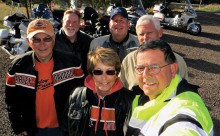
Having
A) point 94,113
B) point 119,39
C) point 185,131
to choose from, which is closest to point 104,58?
point 94,113

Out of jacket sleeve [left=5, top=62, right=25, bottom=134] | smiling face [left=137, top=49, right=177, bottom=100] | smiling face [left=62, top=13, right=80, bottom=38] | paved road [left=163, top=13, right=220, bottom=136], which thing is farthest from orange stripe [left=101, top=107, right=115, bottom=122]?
paved road [left=163, top=13, right=220, bottom=136]

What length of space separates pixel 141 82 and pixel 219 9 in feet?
104

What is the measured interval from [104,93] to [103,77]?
0.15 metres

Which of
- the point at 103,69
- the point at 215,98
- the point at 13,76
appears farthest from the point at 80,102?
the point at 215,98

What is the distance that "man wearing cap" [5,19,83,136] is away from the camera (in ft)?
9.89

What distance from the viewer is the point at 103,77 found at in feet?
8.50

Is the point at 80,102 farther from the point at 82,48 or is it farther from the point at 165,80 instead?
the point at 82,48

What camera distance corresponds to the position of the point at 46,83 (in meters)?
3.05

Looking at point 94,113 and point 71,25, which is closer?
point 94,113

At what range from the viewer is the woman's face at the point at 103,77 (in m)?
2.59

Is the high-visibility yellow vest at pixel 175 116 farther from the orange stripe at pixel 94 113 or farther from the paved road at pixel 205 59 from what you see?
the paved road at pixel 205 59

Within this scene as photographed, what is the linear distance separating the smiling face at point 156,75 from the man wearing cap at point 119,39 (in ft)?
7.09

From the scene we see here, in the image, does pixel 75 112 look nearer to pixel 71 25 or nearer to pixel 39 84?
pixel 39 84

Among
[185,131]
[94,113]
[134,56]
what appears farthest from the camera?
[134,56]
